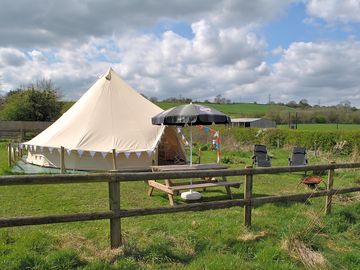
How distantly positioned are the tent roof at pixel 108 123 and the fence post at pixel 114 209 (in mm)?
8313

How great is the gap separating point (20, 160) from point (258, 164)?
10080 mm

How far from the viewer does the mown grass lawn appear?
4.83m

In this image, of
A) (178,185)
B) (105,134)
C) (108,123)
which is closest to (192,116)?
(178,185)

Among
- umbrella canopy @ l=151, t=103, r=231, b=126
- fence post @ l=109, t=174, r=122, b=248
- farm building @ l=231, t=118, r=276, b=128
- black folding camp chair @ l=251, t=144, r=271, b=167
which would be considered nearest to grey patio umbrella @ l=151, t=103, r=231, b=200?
umbrella canopy @ l=151, t=103, r=231, b=126

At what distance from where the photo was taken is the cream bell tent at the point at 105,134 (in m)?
13.5

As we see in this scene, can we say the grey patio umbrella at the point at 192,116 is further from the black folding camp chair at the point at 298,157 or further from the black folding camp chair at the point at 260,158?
the black folding camp chair at the point at 298,157

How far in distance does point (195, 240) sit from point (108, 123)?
30.9 feet

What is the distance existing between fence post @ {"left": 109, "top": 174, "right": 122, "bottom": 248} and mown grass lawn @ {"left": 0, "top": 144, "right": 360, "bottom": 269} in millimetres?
132

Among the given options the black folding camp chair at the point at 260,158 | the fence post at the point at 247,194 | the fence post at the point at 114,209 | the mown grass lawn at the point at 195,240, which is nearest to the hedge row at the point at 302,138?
the black folding camp chair at the point at 260,158

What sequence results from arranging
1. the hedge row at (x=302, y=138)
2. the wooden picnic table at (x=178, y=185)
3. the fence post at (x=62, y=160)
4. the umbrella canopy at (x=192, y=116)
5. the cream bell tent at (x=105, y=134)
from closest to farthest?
the wooden picnic table at (x=178, y=185)
the umbrella canopy at (x=192, y=116)
the fence post at (x=62, y=160)
the cream bell tent at (x=105, y=134)
the hedge row at (x=302, y=138)

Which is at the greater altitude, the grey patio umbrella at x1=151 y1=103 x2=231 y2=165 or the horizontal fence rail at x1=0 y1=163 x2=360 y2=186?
the grey patio umbrella at x1=151 y1=103 x2=231 y2=165

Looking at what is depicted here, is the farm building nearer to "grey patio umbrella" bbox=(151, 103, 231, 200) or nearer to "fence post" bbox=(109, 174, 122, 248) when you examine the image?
"grey patio umbrella" bbox=(151, 103, 231, 200)

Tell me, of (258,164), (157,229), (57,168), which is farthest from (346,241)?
(57,168)

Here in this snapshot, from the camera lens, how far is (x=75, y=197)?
9.26m
